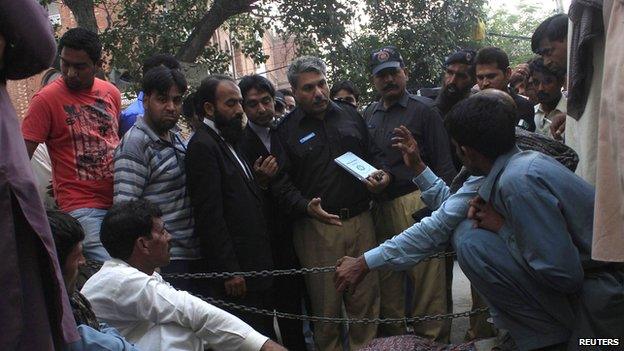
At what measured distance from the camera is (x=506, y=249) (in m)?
3.14

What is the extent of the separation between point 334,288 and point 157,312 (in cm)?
184

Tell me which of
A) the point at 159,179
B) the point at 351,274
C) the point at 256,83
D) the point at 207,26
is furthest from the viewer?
the point at 207,26

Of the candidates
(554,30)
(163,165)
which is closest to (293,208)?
(163,165)

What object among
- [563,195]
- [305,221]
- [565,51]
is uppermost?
[565,51]

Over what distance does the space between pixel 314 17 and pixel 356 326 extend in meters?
A: 6.20

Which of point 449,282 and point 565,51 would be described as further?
point 449,282

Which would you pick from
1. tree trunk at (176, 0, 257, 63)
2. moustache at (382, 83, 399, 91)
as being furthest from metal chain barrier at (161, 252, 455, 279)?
tree trunk at (176, 0, 257, 63)

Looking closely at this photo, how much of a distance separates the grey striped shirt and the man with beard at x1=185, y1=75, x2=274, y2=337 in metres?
0.08

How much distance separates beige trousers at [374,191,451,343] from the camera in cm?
473

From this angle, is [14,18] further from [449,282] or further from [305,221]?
[449,282]

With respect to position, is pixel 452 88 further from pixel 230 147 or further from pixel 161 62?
pixel 161 62

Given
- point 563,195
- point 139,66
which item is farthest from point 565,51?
point 139,66

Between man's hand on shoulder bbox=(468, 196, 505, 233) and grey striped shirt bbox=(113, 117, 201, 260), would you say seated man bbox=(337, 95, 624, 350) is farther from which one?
grey striped shirt bbox=(113, 117, 201, 260)

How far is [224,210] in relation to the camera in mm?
4328
